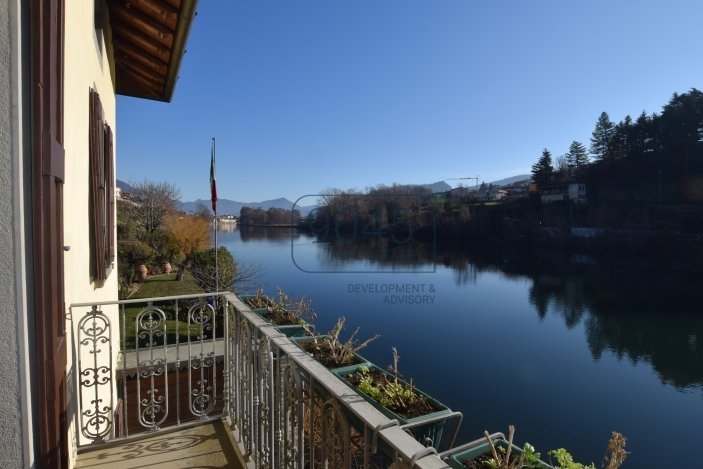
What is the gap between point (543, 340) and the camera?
47.8ft

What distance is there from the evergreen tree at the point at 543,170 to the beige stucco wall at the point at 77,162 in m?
45.5

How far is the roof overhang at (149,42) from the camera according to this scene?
2654 millimetres

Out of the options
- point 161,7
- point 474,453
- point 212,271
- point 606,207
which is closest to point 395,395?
point 474,453

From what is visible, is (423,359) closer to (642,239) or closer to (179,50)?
(179,50)

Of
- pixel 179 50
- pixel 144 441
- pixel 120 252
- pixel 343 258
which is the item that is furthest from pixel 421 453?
pixel 343 258

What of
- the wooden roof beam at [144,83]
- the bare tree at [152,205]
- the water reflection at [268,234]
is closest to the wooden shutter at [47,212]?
the wooden roof beam at [144,83]

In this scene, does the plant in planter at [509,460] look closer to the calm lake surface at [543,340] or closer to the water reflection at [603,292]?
the calm lake surface at [543,340]

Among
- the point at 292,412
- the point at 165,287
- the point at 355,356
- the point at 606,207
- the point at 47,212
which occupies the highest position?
the point at 606,207

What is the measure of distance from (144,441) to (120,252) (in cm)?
1165

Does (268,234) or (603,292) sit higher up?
(268,234)

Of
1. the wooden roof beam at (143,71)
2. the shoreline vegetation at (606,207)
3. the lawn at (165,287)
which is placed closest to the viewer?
the wooden roof beam at (143,71)

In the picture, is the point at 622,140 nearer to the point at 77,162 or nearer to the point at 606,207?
the point at 606,207

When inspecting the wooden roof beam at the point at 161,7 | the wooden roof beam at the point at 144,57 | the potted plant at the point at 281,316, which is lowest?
the potted plant at the point at 281,316

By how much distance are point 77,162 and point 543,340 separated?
1551cm
